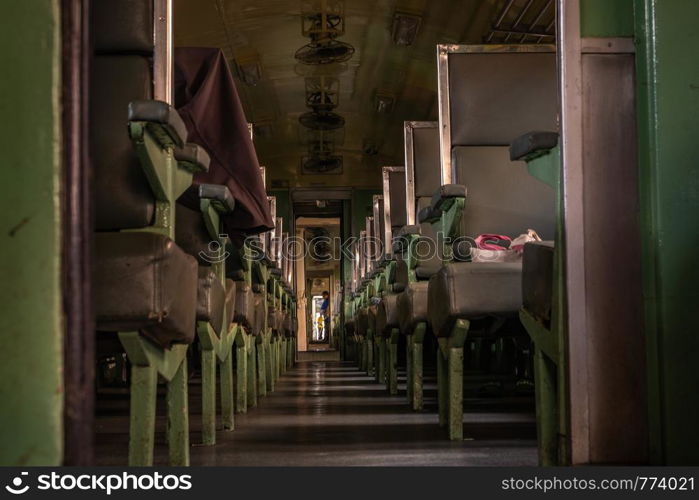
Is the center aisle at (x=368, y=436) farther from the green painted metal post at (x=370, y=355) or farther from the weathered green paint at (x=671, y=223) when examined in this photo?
the green painted metal post at (x=370, y=355)

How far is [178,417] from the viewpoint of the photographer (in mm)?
2318

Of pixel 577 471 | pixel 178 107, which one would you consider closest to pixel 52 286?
pixel 577 471

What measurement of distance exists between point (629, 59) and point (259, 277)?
3267 millimetres

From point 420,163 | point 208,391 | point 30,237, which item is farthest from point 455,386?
point 420,163

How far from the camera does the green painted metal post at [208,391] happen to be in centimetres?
295

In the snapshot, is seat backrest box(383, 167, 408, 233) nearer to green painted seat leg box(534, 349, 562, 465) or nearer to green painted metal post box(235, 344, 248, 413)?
green painted metal post box(235, 344, 248, 413)

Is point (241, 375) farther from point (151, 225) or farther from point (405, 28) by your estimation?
point (405, 28)

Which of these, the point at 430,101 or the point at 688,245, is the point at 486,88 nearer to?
the point at 688,245

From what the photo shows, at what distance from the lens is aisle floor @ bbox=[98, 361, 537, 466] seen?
8.52 ft

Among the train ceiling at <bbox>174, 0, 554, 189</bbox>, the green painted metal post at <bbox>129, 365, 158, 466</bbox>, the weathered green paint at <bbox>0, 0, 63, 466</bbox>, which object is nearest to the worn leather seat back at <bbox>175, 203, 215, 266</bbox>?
the green painted metal post at <bbox>129, 365, 158, 466</bbox>

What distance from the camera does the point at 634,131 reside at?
1917 mm

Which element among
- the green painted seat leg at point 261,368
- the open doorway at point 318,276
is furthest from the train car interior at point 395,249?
the open doorway at point 318,276

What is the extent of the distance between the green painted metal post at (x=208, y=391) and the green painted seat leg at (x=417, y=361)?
1.19m

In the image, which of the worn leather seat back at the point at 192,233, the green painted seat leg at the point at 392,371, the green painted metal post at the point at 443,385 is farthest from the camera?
the green painted seat leg at the point at 392,371
